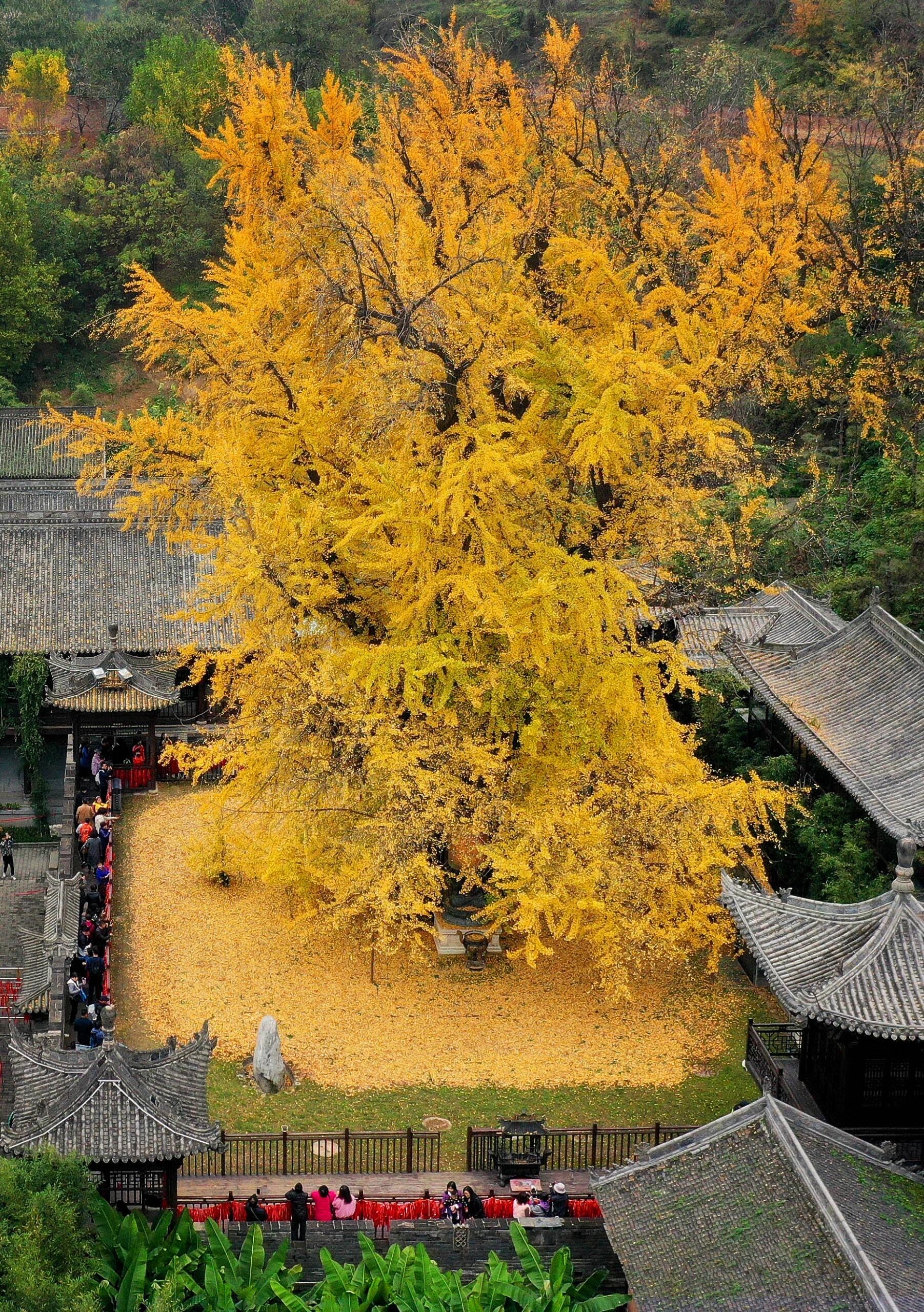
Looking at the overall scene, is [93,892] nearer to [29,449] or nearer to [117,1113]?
[117,1113]

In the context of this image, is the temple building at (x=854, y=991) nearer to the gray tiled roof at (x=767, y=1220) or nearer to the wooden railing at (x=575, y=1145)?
the gray tiled roof at (x=767, y=1220)

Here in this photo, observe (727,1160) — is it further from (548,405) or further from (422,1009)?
(548,405)

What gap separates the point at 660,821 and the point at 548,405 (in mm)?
7127

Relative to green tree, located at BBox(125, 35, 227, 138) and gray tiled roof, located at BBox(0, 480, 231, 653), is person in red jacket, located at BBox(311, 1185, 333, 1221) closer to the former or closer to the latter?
gray tiled roof, located at BBox(0, 480, 231, 653)

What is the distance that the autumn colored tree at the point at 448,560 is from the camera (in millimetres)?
25234

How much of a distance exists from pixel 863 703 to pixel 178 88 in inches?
2325

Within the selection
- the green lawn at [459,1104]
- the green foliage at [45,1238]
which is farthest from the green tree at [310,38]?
the green foliage at [45,1238]

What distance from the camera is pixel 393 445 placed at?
2656cm

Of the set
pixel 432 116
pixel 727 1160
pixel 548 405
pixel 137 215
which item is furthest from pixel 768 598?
pixel 137 215

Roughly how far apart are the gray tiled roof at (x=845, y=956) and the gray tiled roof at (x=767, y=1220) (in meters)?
1.43

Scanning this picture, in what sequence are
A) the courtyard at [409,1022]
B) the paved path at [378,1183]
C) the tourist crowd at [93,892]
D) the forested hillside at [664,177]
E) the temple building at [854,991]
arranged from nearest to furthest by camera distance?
the temple building at [854,991] → the paved path at [378,1183] → the courtyard at [409,1022] → the tourist crowd at [93,892] → the forested hillside at [664,177]

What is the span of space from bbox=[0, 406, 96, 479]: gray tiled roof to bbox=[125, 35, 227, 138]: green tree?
829 inches

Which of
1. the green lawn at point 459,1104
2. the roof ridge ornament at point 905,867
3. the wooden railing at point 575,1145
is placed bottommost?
the green lawn at point 459,1104

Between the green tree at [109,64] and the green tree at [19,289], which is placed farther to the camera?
the green tree at [109,64]
